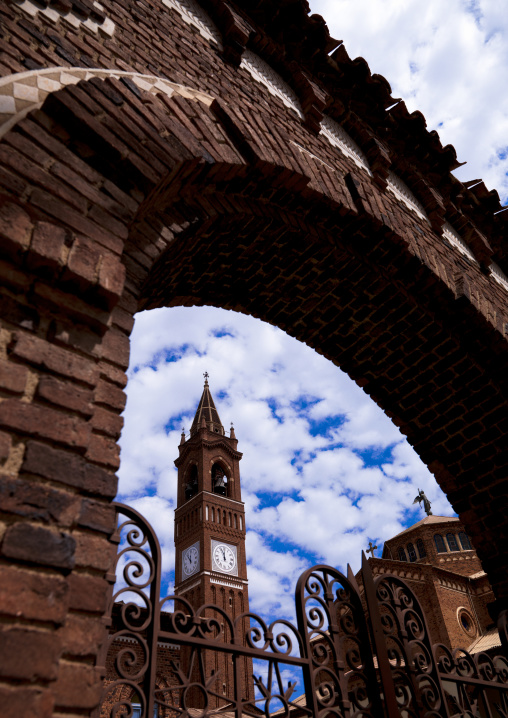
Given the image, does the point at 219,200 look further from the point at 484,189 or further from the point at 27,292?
the point at 484,189

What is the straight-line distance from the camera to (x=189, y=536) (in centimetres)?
4572


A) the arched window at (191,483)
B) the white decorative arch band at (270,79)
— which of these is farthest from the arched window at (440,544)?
the white decorative arch band at (270,79)

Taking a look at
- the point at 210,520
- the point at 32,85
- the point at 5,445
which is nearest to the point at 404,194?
the point at 32,85

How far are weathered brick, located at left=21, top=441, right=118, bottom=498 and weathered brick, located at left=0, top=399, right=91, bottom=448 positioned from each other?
0.12ft

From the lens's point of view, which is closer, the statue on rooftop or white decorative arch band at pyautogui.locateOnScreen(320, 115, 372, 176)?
white decorative arch band at pyautogui.locateOnScreen(320, 115, 372, 176)

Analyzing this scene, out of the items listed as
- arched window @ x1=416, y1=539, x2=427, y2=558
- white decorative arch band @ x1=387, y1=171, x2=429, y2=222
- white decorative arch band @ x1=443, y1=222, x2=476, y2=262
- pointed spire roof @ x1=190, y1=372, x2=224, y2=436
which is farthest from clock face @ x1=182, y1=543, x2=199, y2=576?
white decorative arch band @ x1=387, y1=171, x2=429, y2=222

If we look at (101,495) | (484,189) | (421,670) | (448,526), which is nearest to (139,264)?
(101,495)

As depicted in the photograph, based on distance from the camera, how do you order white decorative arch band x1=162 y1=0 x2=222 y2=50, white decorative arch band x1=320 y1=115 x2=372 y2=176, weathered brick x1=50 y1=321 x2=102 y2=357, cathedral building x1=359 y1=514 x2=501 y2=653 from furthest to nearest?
cathedral building x1=359 y1=514 x2=501 y2=653 < white decorative arch band x1=320 y1=115 x2=372 y2=176 < white decorative arch band x1=162 y1=0 x2=222 y2=50 < weathered brick x1=50 y1=321 x2=102 y2=357

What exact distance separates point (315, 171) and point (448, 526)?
36.3m

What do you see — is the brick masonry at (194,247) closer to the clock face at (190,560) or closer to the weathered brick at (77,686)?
the weathered brick at (77,686)

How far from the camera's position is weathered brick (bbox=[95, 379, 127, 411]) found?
6.43 feet

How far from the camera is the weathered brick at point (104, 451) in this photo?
180 cm

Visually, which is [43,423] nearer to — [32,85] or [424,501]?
[32,85]

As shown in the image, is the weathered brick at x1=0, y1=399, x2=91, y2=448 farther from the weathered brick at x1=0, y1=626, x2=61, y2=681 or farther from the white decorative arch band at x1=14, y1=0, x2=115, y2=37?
the white decorative arch band at x1=14, y1=0, x2=115, y2=37
